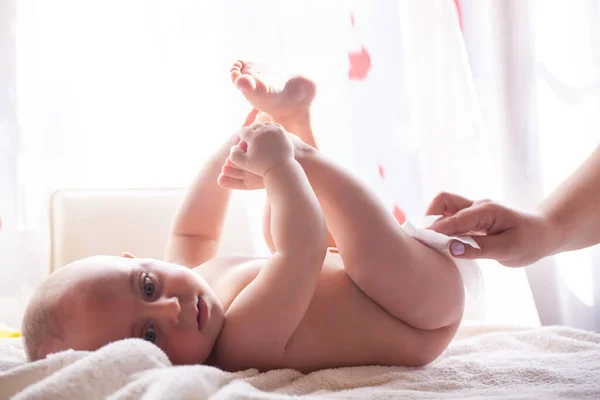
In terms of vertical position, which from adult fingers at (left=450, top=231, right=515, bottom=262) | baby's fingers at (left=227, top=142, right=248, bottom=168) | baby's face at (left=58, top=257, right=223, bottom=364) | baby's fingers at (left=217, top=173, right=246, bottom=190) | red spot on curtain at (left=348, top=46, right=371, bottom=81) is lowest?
baby's face at (left=58, top=257, right=223, bottom=364)

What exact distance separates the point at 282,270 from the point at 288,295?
0.13 feet

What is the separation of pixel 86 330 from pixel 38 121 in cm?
100

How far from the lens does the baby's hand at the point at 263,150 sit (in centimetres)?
107

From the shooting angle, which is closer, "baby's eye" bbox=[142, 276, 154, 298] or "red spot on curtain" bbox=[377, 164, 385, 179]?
"baby's eye" bbox=[142, 276, 154, 298]

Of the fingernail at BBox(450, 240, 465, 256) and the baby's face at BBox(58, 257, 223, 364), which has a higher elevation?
the fingernail at BBox(450, 240, 465, 256)

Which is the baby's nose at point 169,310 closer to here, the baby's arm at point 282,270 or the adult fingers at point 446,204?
the baby's arm at point 282,270

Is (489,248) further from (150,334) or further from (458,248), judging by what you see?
(150,334)

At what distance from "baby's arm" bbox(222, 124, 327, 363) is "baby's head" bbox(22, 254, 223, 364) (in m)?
0.06

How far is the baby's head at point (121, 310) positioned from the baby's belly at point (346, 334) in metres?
0.15

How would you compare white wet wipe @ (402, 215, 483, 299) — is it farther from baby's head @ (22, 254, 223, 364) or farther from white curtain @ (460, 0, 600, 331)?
white curtain @ (460, 0, 600, 331)

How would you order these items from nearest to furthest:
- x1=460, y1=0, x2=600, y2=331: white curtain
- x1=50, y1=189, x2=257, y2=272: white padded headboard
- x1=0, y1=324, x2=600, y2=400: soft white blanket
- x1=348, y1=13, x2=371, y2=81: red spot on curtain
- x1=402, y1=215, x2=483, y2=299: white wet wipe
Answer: x1=0, y1=324, x2=600, y2=400: soft white blanket, x1=402, y1=215, x2=483, y2=299: white wet wipe, x1=50, y1=189, x2=257, y2=272: white padded headboard, x1=460, y1=0, x2=600, y2=331: white curtain, x1=348, y1=13, x2=371, y2=81: red spot on curtain

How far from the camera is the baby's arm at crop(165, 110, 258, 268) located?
4.57 feet

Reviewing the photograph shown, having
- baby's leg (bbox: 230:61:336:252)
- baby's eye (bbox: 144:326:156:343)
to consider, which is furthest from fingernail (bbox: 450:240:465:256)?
baby's eye (bbox: 144:326:156:343)

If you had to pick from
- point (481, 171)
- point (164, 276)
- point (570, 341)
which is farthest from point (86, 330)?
point (481, 171)
